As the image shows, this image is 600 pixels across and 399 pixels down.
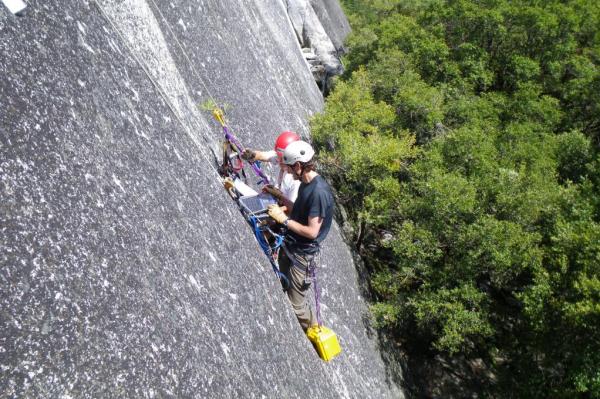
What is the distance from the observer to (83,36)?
5.17 m

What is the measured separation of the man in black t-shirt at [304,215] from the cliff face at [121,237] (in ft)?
1.64

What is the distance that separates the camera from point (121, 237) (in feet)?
14.2

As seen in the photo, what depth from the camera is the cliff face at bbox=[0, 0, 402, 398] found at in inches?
135

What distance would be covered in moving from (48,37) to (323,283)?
6945mm

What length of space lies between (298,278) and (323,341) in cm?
123

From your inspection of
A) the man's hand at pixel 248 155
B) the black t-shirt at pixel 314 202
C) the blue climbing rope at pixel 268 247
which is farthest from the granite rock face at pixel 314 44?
the black t-shirt at pixel 314 202

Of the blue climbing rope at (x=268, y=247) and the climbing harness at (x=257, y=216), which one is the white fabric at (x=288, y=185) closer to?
the climbing harness at (x=257, y=216)

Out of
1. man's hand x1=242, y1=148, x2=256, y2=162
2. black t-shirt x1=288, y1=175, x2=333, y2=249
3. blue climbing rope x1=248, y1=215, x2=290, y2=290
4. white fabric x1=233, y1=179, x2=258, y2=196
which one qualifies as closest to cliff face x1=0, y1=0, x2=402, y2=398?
blue climbing rope x1=248, y1=215, x2=290, y2=290

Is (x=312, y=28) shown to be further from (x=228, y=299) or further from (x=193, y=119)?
(x=228, y=299)

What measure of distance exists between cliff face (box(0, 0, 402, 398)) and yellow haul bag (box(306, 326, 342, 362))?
201 millimetres

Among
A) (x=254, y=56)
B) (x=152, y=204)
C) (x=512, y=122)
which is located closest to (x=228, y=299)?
(x=152, y=204)

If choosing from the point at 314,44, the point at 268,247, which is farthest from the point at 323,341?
the point at 314,44

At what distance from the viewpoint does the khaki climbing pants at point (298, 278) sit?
265 inches

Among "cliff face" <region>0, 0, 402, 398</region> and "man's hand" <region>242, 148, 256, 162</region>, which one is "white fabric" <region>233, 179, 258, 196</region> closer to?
"cliff face" <region>0, 0, 402, 398</region>
